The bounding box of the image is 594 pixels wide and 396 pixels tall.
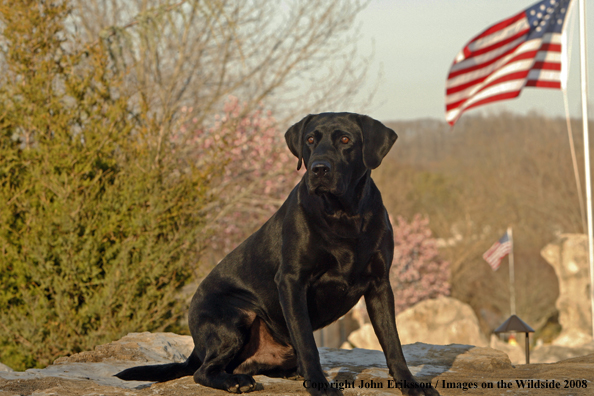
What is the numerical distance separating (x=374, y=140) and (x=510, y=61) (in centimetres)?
931

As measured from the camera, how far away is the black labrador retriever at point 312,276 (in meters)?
2.96

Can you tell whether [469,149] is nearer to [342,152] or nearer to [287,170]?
[287,170]

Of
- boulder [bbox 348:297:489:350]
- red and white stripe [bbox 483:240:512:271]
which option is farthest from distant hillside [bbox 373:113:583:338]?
red and white stripe [bbox 483:240:512:271]

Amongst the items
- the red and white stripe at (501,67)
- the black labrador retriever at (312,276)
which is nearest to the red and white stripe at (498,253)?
the red and white stripe at (501,67)

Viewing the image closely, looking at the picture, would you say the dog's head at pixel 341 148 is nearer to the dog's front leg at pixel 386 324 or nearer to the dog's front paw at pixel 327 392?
the dog's front leg at pixel 386 324

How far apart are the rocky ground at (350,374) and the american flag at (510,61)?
25.5 ft

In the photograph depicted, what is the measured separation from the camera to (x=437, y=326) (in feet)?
59.6

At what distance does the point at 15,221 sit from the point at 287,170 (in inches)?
205

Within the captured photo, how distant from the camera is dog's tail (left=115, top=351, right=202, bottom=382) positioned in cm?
335

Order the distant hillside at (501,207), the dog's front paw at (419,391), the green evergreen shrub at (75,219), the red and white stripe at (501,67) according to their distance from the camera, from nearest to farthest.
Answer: the dog's front paw at (419,391) → the green evergreen shrub at (75,219) → the red and white stripe at (501,67) → the distant hillside at (501,207)

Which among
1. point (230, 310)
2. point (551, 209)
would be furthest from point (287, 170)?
point (551, 209)

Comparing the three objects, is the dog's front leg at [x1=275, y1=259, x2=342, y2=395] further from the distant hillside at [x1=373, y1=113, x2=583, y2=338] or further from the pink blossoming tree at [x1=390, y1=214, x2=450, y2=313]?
the distant hillside at [x1=373, y1=113, x2=583, y2=338]

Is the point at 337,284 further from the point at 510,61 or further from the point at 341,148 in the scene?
the point at 510,61

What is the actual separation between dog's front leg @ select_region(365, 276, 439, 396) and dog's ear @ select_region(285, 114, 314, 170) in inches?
32.0
